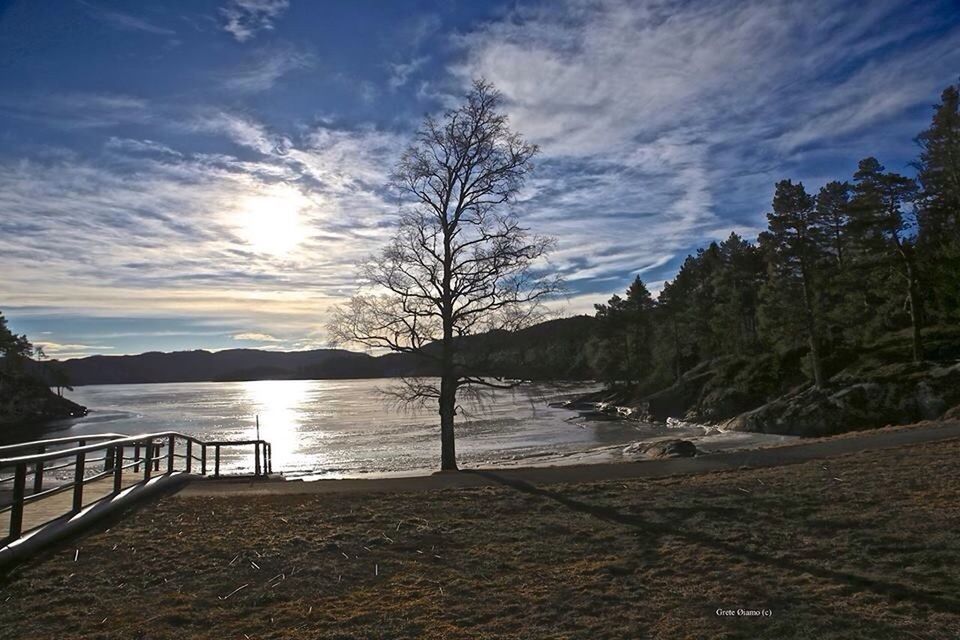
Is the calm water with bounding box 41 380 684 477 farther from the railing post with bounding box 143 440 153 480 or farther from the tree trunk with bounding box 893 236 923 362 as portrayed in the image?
the tree trunk with bounding box 893 236 923 362

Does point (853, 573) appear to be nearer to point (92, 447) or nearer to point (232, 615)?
point (232, 615)

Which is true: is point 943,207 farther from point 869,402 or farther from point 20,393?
point 20,393

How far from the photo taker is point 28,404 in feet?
274

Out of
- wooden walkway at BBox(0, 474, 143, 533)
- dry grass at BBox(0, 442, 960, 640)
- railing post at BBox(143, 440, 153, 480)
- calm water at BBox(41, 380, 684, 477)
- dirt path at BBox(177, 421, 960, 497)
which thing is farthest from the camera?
calm water at BBox(41, 380, 684, 477)

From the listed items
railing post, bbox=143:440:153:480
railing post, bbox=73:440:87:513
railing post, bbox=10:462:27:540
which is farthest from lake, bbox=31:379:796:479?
railing post, bbox=10:462:27:540

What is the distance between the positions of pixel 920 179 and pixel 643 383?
28.9m

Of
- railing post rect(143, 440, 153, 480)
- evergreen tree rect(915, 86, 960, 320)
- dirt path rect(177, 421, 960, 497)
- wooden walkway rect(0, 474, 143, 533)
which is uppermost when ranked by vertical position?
evergreen tree rect(915, 86, 960, 320)

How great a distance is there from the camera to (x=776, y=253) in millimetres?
37438

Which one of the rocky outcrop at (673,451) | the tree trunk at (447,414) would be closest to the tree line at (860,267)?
the rocky outcrop at (673,451)

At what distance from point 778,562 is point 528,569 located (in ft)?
7.49

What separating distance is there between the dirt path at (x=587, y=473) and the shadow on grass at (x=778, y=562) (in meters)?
2.58

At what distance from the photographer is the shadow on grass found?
15.1ft

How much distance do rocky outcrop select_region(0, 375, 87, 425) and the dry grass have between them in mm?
86006

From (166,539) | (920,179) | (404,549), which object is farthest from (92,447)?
(920,179)
